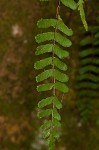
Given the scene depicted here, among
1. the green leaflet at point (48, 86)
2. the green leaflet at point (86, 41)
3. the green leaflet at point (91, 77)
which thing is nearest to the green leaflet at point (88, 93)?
the green leaflet at point (91, 77)

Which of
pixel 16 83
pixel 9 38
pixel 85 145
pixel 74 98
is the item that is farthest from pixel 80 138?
pixel 9 38

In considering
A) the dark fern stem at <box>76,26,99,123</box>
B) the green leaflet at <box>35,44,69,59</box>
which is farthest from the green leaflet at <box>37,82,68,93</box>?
the dark fern stem at <box>76,26,99,123</box>

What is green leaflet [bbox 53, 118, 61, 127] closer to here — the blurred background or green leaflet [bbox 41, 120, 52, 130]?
green leaflet [bbox 41, 120, 52, 130]

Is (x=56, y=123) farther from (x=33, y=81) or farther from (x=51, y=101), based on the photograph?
(x=33, y=81)

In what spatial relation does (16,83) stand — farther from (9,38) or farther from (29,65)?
(9,38)

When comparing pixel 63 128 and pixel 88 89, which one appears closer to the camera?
pixel 88 89

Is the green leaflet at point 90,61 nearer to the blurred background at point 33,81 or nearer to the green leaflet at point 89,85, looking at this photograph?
the blurred background at point 33,81


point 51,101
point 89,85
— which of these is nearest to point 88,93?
point 89,85
